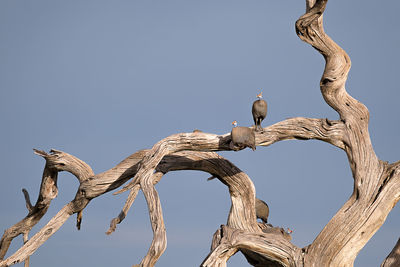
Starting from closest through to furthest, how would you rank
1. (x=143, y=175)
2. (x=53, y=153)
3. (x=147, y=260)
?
(x=147, y=260) → (x=143, y=175) → (x=53, y=153)

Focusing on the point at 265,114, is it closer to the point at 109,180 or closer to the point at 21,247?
the point at 109,180

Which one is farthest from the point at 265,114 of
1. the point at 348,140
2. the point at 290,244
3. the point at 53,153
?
the point at 53,153

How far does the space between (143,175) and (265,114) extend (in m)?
2.30

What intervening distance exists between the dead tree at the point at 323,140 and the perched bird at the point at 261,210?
0.48 metres

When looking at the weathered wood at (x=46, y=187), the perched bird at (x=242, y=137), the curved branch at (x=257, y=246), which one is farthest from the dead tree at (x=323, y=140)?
the weathered wood at (x=46, y=187)

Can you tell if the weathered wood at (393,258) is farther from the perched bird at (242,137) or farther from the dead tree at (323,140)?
the perched bird at (242,137)

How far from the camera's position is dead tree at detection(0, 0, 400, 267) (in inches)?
433

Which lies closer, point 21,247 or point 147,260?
point 147,260

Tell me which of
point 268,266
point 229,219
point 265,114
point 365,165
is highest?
point 265,114

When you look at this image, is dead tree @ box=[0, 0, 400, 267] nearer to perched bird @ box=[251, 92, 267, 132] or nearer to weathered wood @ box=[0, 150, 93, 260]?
perched bird @ box=[251, 92, 267, 132]

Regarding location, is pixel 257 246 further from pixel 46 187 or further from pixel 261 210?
pixel 46 187

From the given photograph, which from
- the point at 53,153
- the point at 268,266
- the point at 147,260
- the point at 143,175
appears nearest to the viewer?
the point at 147,260

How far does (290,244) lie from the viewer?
11.1 m

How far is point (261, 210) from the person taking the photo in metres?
12.7
